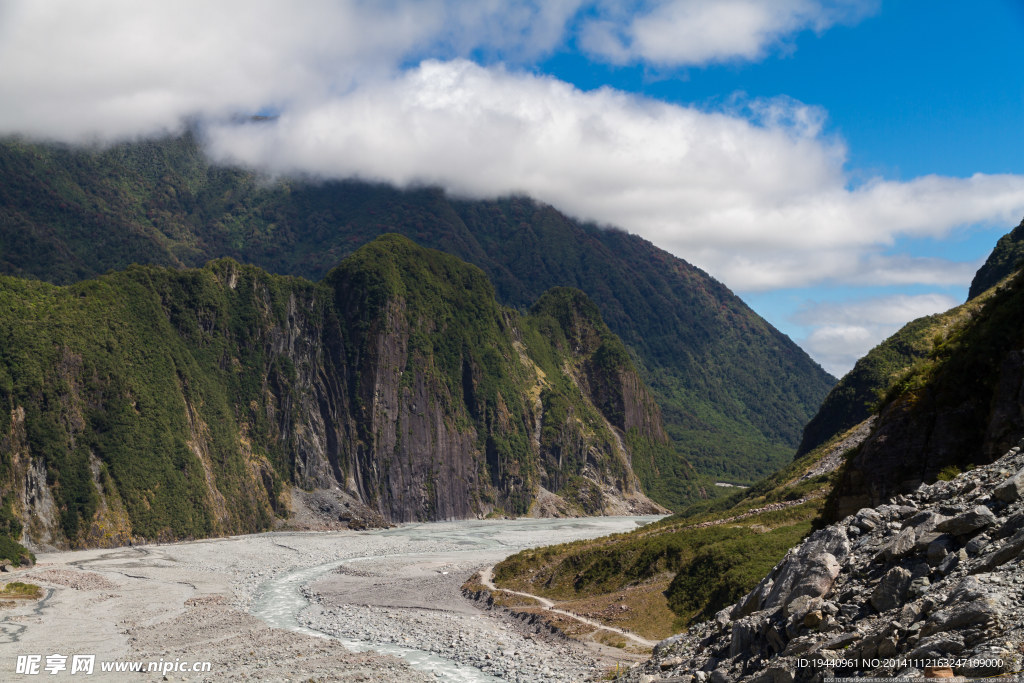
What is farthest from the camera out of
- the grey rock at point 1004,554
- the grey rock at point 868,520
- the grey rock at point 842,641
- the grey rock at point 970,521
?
the grey rock at point 868,520

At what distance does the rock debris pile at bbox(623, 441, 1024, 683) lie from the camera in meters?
18.3

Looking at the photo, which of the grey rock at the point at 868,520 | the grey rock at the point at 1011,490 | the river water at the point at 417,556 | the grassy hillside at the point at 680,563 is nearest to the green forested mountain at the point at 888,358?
the grassy hillside at the point at 680,563

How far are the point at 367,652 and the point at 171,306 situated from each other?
155 m

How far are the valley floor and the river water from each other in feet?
0.99

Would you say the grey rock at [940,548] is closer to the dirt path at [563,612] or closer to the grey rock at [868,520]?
the grey rock at [868,520]

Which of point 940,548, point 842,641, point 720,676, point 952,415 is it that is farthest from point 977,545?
point 952,415

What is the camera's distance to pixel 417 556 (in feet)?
423

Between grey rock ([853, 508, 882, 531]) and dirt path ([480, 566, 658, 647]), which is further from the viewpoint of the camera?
dirt path ([480, 566, 658, 647])

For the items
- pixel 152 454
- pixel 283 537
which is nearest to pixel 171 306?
pixel 152 454

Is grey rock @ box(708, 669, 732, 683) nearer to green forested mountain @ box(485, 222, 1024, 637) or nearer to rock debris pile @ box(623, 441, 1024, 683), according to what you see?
rock debris pile @ box(623, 441, 1024, 683)

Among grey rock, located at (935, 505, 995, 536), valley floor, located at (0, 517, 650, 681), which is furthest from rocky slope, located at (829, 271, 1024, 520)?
valley floor, located at (0, 517, 650, 681)

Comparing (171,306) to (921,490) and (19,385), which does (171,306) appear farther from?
(921,490)

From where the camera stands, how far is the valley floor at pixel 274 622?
178 feet

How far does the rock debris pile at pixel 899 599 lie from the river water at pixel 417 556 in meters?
30.6
